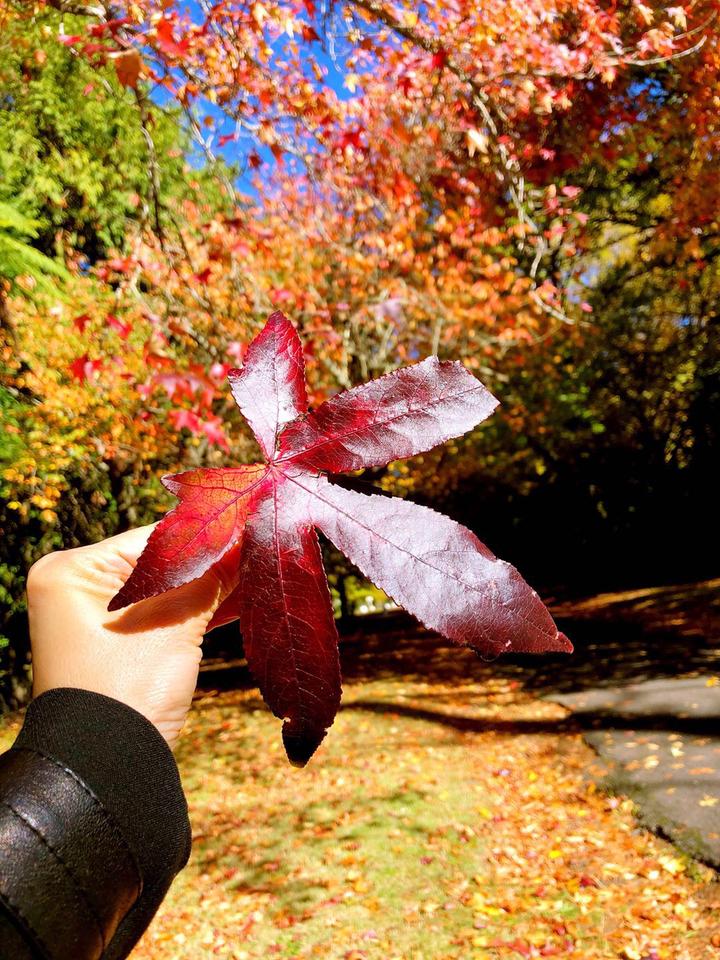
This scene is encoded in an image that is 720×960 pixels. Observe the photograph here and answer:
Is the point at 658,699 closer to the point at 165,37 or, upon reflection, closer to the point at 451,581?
the point at 165,37

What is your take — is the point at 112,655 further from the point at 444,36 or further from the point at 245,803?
the point at 245,803

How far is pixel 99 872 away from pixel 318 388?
7.70 m

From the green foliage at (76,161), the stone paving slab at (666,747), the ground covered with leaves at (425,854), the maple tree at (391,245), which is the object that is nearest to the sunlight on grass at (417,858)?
the ground covered with leaves at (425,854)

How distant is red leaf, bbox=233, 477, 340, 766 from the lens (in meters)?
0.69

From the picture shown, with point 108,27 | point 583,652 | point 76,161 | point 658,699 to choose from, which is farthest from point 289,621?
point 76,161

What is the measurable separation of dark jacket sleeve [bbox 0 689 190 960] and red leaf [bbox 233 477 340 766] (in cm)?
46

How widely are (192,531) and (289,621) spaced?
0.49 ft

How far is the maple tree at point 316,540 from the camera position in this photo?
2.18 ft

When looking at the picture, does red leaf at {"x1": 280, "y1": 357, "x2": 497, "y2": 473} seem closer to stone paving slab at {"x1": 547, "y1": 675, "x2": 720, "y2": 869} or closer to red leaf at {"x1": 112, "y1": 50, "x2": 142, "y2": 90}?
red leaf at {"x1": 112, "y1": 50, "x2": 142, "y2": 90}

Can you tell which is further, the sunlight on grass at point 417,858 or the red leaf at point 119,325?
the red leaf at point 119,325

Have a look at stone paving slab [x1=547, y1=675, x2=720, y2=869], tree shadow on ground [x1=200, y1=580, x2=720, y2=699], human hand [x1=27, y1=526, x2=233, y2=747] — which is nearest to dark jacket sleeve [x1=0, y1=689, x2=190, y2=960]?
human hand [x1=27, y1=526, x2=233, y2=747]

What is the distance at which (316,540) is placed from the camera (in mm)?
743

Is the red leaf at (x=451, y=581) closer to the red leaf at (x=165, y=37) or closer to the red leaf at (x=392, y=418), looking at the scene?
the red leaf at (x=392, y=418)

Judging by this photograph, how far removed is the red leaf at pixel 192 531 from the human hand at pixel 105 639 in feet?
1.13
